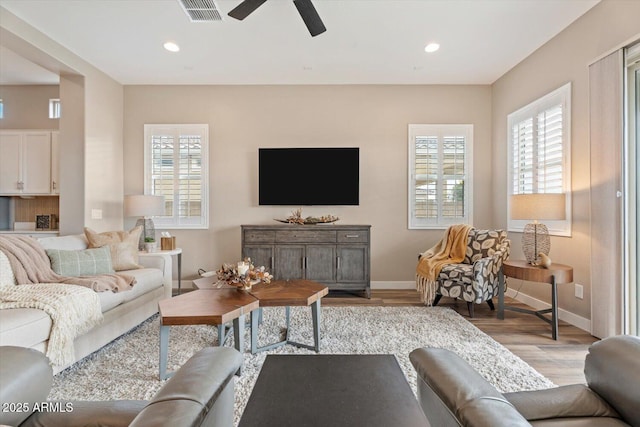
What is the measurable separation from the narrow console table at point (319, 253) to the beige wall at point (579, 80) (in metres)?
2.13

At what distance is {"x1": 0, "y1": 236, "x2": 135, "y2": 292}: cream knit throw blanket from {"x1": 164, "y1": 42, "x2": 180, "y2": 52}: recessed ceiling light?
2.42 meters

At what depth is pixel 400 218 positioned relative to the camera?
187 inches

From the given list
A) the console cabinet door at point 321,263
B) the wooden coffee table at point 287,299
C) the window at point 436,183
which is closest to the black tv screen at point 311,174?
the console cabinet door at point 321,263

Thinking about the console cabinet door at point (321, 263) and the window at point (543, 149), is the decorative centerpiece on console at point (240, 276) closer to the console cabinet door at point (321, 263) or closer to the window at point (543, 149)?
the console cabinet door at point (321, 263)

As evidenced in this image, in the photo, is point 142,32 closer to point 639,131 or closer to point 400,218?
point 400,218

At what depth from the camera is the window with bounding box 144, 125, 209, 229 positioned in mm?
4750

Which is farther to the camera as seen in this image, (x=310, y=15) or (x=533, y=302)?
(x=533, y=302)

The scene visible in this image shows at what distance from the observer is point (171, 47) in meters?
3.69

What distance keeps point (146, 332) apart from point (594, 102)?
461 centimetres

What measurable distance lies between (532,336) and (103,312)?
3.72m

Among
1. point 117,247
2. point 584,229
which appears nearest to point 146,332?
point 117,247

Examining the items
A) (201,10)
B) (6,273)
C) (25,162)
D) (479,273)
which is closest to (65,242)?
(6,273)

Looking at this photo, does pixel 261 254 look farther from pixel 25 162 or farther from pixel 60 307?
pixel 25 162

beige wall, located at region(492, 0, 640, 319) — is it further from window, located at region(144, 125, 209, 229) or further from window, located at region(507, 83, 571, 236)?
window, located at region(144, 125, 209, 229)
